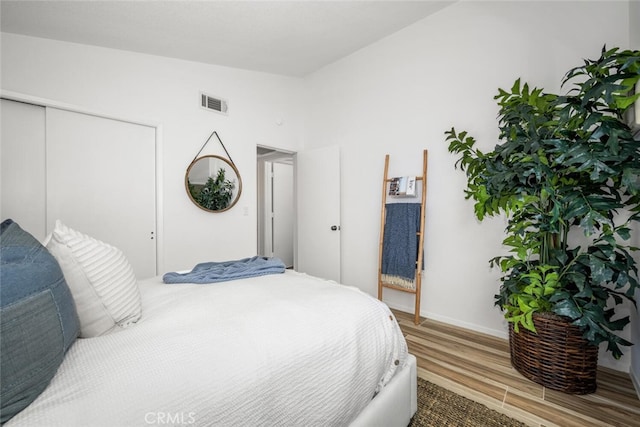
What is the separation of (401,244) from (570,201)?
1417 millimetres

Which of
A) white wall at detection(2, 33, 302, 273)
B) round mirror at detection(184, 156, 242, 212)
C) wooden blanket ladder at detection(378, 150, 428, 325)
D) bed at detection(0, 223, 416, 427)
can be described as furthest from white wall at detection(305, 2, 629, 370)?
bed at detection(0, 223, 416, 427)

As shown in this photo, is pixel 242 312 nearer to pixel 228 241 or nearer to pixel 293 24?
pixel 228 241

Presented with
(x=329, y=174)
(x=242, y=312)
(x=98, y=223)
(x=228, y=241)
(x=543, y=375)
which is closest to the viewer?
(x=242, y=312)

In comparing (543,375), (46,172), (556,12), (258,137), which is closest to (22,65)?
(46,172)

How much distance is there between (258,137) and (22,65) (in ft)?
6.65

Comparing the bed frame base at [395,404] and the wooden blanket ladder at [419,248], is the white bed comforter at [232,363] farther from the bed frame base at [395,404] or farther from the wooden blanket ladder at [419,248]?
the wooden blanket ladder at [419,248]

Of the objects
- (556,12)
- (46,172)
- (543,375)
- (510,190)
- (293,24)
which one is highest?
(293,24)

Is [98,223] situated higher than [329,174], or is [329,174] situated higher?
[329,174]

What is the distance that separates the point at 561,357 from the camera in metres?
1.56

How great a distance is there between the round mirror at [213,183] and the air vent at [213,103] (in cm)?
55

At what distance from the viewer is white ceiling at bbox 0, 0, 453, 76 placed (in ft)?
6.48

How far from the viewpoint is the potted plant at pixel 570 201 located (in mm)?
1322

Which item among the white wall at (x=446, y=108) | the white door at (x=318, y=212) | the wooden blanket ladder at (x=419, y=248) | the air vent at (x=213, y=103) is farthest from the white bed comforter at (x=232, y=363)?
the air vent at (x=213, y=103)

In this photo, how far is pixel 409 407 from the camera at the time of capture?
1.30m
